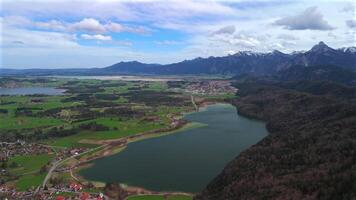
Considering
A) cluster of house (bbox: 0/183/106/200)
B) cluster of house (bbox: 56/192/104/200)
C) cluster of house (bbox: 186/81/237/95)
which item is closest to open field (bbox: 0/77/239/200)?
cluster of house (bbox: 0/183/106/200)

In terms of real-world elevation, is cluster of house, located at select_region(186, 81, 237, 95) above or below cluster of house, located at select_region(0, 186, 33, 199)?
above

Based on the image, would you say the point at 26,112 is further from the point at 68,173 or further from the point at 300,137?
the point at 300,137

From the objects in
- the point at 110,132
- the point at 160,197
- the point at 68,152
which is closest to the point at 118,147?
the point at 68,152

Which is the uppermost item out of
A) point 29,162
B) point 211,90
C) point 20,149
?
point 211,90

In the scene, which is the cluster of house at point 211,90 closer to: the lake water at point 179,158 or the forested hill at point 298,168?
the lake water at point 179,158

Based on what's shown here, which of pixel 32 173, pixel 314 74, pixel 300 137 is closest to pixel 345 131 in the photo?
pixel 300 137

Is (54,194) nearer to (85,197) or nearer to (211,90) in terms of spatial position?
(85,197)

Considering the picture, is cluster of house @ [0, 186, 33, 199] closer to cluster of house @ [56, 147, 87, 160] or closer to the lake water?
the lake water
